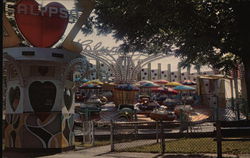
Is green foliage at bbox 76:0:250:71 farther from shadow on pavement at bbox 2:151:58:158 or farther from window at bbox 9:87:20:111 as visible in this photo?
shadow on pavement at bbox 2:151:58:158

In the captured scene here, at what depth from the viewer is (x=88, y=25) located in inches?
751

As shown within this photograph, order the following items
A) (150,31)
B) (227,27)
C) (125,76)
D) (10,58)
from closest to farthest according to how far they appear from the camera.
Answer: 1. (10,58)
2. (227,27)
3. (150,31)
4. (125,76)

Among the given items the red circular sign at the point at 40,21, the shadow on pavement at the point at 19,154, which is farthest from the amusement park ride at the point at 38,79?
the shadow on pavement at the point at 19,154

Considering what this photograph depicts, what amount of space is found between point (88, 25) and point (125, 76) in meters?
24.8

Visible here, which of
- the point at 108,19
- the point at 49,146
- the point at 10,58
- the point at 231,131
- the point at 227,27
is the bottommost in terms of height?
the point at 49,146

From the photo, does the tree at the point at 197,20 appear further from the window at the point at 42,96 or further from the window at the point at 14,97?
the window at the point at 14,97

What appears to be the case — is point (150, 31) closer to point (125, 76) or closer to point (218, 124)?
point (218, 124)

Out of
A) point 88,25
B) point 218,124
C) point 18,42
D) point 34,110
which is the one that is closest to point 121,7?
point 88,25

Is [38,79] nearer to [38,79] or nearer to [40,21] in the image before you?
[38,79]

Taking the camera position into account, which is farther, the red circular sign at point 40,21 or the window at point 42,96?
the window at point 42,96

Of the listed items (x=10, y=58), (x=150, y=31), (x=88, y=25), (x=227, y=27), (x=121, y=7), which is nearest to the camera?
(x=10, y=58)

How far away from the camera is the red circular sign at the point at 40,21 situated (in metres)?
11.6

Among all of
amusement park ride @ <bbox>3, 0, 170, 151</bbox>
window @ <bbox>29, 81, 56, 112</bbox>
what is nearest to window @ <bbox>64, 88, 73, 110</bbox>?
amusement park ride @ <bbox>3, 0, 170, 151</bbox>

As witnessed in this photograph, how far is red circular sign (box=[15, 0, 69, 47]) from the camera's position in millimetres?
11570
